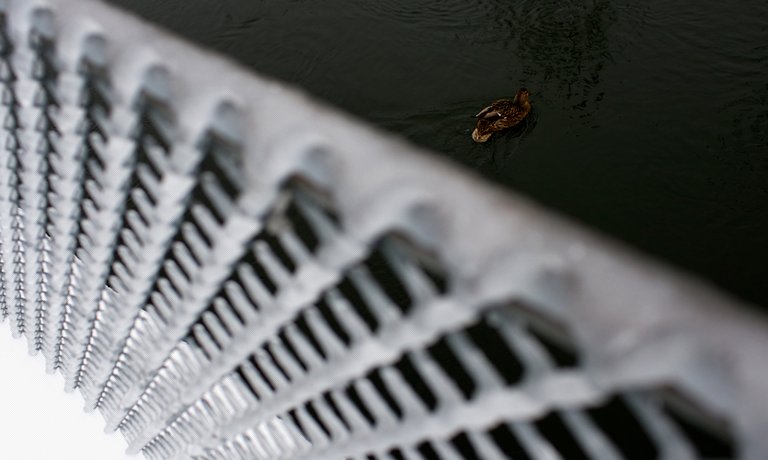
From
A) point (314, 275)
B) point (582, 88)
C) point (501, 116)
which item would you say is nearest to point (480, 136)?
point (501, 116)

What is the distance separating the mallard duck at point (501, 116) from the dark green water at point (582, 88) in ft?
0.40

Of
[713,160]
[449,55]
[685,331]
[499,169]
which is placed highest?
[449,55]

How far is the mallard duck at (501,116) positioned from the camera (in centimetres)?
414

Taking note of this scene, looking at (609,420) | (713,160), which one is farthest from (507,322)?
(713,160)

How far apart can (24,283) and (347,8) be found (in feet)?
13.5

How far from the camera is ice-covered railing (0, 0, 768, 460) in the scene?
47 cm

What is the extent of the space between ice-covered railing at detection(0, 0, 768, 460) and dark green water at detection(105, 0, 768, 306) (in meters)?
2.95

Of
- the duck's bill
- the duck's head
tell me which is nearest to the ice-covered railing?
the duck's bill

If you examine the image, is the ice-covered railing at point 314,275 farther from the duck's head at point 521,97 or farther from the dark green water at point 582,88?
the duck's head at point 521,97

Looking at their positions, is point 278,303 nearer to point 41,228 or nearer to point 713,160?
point 41,228

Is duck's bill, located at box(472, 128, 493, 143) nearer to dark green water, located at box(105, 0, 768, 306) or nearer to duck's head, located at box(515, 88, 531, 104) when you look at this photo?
dark green water, located at box(105, 0, 768, 306)

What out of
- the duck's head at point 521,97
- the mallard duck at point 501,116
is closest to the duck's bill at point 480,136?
the mallard duck at point 501,116

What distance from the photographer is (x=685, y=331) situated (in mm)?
439

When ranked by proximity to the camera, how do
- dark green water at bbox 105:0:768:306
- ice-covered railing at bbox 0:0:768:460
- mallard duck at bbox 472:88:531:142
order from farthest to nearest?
mallard duck at bbox 472:88:531:142, dark green water at bbox 105:0:768:306, ice-covered railing at bbox 0:0:768:460
